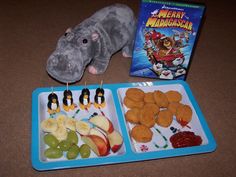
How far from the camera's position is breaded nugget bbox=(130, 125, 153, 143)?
0.91 metres

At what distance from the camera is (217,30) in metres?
1.43

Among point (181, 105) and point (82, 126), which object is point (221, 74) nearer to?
point (181, 105)

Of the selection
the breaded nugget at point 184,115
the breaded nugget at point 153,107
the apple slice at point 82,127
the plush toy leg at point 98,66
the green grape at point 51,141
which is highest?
the plush toy leg at point 98,66

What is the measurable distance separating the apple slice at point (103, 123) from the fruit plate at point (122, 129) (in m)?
0.03

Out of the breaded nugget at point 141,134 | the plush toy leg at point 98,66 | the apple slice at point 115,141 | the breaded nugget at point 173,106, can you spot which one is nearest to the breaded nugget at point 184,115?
the breaded nugget at point 173,106

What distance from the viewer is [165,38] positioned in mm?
1015

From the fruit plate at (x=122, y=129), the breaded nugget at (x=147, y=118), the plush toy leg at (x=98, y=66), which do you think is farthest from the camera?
the plush toy leg at (x=98, y=66)

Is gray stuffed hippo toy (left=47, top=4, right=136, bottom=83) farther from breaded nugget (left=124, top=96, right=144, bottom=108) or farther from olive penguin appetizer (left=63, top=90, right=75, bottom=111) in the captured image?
breaded nugget (left=124, top=96, right=144, bottom=108)

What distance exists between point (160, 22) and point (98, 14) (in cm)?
24

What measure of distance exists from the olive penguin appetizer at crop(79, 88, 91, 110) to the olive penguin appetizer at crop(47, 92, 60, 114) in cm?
8

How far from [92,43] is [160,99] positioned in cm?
30

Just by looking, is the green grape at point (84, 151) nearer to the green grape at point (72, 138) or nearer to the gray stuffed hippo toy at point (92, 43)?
the green grape at point (72, 138)

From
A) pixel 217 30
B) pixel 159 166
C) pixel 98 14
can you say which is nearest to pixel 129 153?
pixel 159 166

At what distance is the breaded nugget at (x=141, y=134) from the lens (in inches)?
35.8
